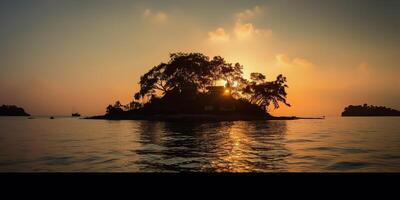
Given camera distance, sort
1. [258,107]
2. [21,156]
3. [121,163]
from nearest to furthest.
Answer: [121,163]
[21,156]
[258,107]

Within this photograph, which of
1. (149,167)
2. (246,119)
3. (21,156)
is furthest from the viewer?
(246,119)

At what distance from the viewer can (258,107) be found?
111812 millimetres

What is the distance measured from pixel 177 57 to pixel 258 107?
33.9 m

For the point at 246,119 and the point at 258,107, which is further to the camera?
the point at 258,107
